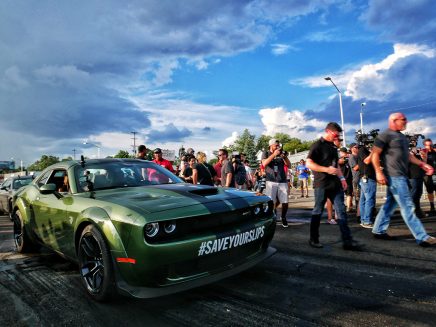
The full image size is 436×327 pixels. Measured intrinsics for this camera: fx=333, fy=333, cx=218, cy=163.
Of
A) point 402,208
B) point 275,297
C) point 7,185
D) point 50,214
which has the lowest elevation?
point 275,297

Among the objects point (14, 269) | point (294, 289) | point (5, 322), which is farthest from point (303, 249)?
point (14, 269)

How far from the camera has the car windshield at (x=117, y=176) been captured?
3.95 m

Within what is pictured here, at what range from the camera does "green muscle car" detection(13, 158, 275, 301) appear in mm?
2701

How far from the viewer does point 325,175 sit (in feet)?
15.7

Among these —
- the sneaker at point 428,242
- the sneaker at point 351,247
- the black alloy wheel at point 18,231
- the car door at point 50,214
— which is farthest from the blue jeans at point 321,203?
the black alloy wheel at point 18,231

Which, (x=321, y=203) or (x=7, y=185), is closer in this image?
(x=321, y=203)

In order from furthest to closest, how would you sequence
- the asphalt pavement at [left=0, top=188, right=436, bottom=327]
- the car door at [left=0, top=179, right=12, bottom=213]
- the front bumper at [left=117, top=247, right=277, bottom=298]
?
the car door at [left=0, top=179, right=12, bottom=213], the front bumper at [left=117, top=247, right=277, bottom=298], the asphalt pavement at [left=0, top=188, right=436, bottom=327]

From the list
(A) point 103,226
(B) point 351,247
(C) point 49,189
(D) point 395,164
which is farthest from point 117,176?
(D) point 395,164

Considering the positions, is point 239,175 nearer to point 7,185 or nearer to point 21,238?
point 21,238

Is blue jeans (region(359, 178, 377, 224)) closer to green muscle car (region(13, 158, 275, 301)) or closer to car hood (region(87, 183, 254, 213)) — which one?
green muscle car (region(13, 158, 275, 301))

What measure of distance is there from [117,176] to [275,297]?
234 centimetres

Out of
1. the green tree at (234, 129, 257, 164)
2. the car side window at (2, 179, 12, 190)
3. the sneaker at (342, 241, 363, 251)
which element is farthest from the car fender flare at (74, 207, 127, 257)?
the green tree at (234, 129, 257, 164)

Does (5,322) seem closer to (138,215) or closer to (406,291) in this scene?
(138,215)

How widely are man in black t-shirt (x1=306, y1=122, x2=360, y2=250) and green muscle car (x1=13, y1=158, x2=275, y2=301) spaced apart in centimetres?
144
